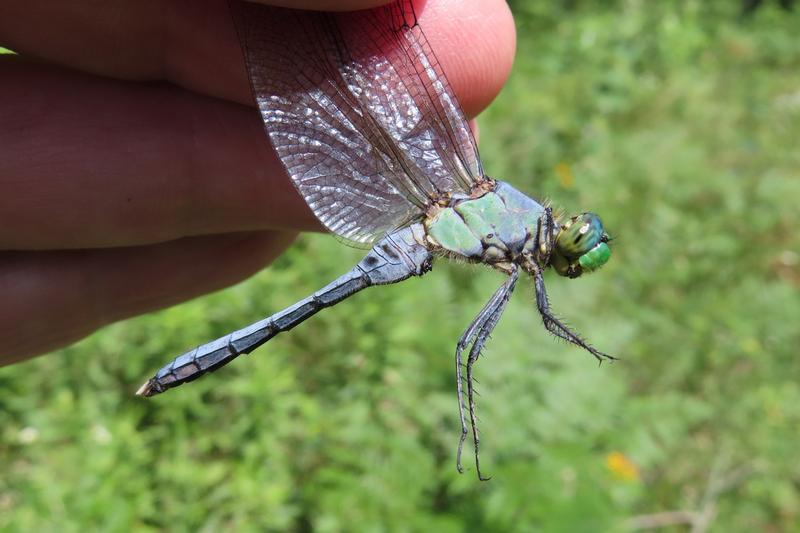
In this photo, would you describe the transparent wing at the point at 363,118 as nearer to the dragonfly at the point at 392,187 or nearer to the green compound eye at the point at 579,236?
the dragonfly at the point at 392,187

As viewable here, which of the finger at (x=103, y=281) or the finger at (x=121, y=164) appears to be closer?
the finger at (x=121, y=164)

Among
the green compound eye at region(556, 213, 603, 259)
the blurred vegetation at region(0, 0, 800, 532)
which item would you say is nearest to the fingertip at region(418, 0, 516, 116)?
the green compound eye at region(556, 213, 603, 259)

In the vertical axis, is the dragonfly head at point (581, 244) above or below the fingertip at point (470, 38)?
below

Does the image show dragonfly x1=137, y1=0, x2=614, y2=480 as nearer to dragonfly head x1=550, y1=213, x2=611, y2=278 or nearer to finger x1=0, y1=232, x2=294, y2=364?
dragonfly head x1=550, y1=213, x2=611, y2=278

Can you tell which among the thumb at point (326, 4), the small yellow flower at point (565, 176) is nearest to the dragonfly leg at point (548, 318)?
the thumb at point (326, 4)

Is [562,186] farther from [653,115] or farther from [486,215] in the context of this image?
[486,215]

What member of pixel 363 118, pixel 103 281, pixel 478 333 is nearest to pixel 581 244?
pixel 478 333

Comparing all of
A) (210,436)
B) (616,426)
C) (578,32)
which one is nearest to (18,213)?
(210,436)
